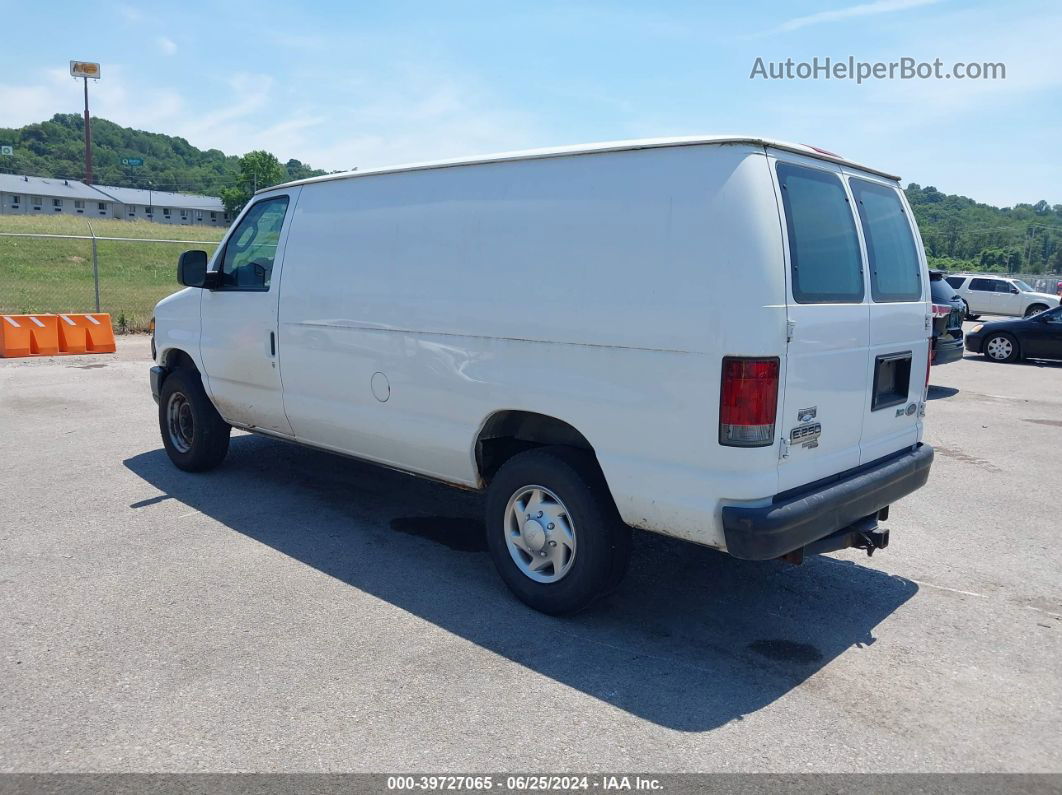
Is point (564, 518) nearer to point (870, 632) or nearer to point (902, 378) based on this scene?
point (870, 632)

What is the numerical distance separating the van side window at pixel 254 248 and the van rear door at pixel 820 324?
12.1ft

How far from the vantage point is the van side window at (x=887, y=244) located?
4.43 metres

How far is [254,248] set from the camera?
623 cm

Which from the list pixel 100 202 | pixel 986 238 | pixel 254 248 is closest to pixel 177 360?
pixel 254 248

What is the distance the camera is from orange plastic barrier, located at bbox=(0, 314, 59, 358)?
13.5 meters

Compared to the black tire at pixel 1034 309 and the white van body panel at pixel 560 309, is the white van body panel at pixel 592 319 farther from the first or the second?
the black tire at pixel 1034 309

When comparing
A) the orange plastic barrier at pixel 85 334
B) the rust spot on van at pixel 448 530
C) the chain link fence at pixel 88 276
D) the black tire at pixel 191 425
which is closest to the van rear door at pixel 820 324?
the rust spot on van at pixel 448 530

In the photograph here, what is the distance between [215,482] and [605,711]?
446cm

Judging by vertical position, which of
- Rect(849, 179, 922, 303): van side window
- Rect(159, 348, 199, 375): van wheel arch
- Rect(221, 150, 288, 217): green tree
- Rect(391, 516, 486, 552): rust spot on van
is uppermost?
Rect(221, 150, 288, 217): green tree

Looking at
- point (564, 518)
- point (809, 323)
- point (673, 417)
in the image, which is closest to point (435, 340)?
point (564, 518)

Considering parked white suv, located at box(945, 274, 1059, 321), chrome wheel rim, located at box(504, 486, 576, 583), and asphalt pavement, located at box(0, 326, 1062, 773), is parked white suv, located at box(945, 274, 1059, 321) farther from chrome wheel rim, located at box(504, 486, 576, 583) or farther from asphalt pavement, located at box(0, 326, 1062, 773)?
chrome wheel rim, located at box(504, 486, 576, 583)

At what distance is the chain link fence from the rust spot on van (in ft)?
44.6

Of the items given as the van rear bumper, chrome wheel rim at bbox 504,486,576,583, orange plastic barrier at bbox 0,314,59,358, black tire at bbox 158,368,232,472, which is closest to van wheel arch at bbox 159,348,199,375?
black tire at bbox 158,368,232,472

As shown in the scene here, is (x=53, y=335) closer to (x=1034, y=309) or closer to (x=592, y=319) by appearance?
(x=592, y=319)
